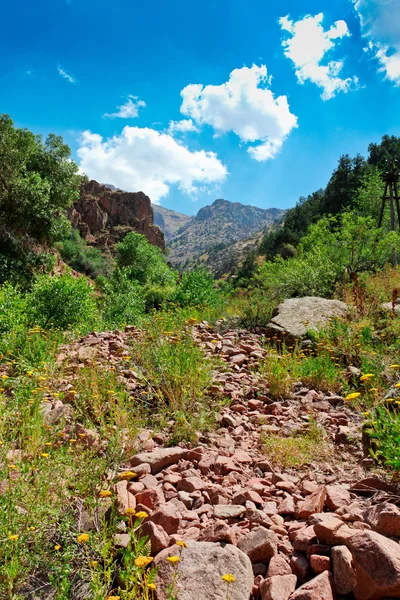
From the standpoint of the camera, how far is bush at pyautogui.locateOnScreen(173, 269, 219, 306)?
36.4 feet

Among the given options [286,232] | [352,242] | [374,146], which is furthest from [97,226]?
[352,242]

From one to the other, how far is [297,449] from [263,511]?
810 mm

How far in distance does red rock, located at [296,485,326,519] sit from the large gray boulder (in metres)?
3.66

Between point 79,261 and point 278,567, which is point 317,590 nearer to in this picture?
point 278,567

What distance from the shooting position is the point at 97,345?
5059mm

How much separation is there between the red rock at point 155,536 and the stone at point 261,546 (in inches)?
13.8

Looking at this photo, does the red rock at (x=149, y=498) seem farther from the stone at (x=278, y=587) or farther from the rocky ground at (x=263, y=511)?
the stone at (x=278, y=587)

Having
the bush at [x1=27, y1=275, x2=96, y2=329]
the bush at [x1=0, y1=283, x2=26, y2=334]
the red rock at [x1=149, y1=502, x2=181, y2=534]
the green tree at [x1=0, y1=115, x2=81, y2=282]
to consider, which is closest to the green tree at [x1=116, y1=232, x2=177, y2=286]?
the green tree at [x1=0, y1=115, x2=81, y2=282]

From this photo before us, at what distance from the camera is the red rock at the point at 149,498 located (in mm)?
A: 2078

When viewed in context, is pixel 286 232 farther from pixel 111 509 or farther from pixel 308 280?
pixel 111 509

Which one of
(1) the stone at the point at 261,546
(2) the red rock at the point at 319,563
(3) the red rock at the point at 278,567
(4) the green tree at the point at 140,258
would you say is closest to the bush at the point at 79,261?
(4) the green tree at the point at 140,258

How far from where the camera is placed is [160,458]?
8.28ft

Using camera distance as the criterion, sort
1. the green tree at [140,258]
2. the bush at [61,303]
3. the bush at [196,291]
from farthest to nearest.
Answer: the green tree at [140,258], the bush at [196,291], the bush at [61,303]

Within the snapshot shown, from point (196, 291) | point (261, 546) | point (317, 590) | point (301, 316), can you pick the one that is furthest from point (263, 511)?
point (196, 291)
